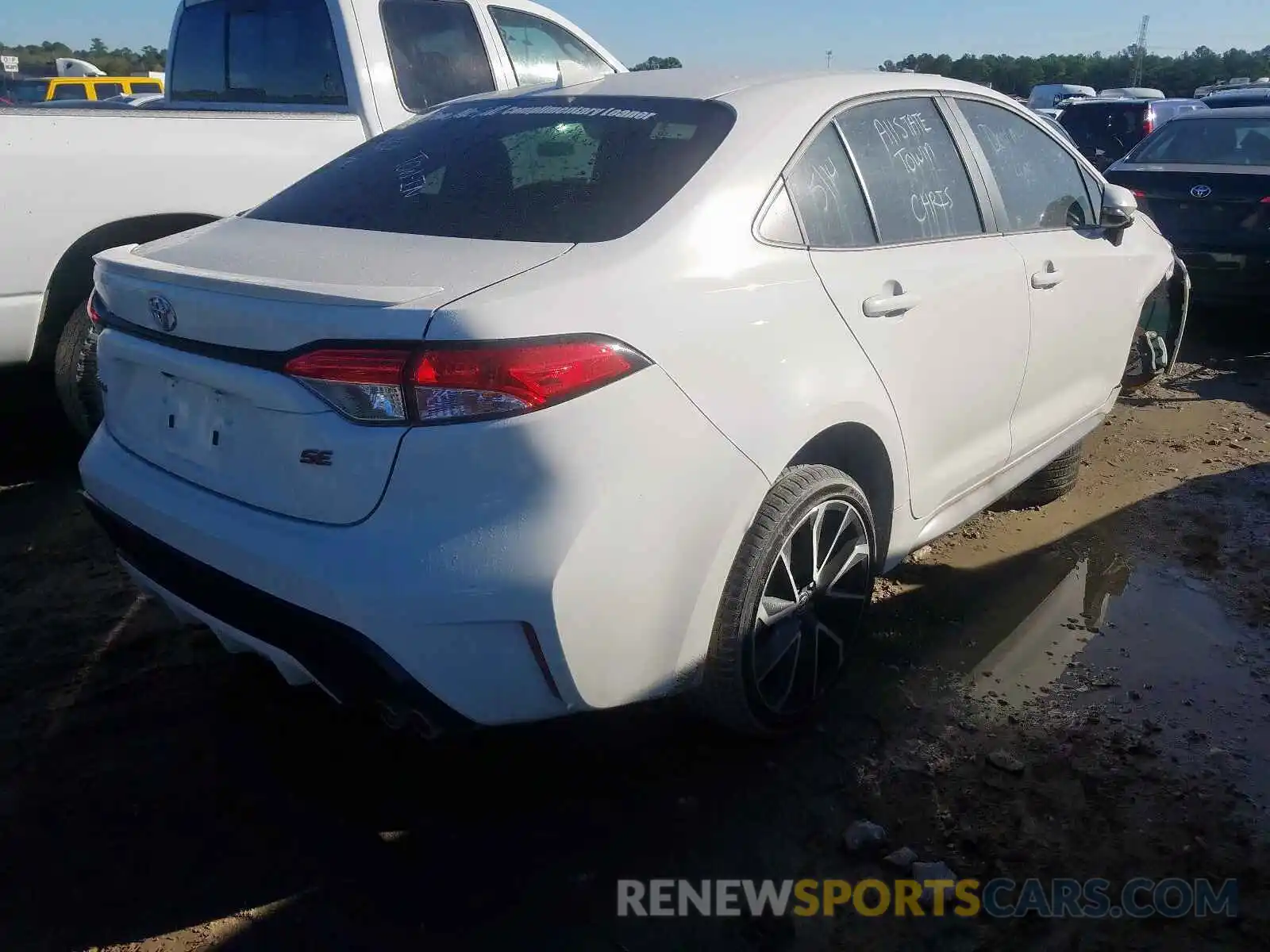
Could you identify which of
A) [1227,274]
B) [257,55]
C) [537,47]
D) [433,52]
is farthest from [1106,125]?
[257,55]

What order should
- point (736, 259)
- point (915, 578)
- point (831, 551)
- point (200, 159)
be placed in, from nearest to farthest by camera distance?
1. point (736, 259)
2. point (831, 551)
3. point (915, 578)
4. point (200, 159)

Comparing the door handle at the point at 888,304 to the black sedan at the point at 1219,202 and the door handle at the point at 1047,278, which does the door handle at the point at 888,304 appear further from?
the black sedan at the point at 1219,202

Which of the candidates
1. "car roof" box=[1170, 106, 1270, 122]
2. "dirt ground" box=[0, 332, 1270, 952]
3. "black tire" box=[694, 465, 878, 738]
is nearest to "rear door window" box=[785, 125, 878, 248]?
"black tire" box=[694, 465, 878, 738]

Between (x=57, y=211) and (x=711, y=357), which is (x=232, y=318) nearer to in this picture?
(x=711, y=357)

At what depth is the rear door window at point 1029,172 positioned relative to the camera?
357cm

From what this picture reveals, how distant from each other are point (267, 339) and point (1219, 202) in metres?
6.82

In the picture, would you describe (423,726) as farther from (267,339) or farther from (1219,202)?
(1219,202)

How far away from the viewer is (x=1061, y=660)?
131 inches

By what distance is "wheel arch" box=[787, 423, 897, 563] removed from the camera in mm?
2693

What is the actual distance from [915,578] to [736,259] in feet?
6.08

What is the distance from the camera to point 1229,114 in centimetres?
798

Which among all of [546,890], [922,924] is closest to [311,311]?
[546,890]

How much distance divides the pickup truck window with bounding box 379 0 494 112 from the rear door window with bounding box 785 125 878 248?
2.85 m

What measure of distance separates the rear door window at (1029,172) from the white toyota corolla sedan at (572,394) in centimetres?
26
